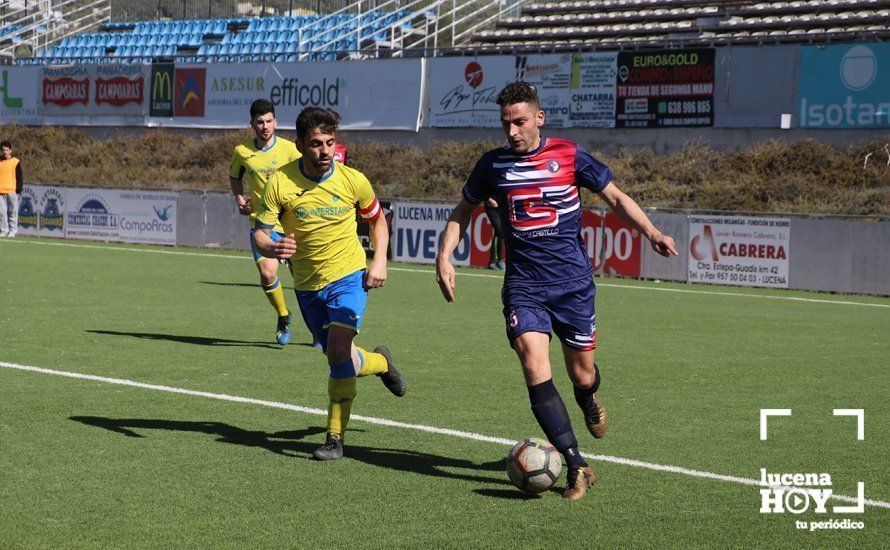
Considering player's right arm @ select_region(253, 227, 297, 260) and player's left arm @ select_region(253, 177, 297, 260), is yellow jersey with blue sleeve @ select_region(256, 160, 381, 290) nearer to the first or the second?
player's left arm @ select_region(253, 177, 297, 260)

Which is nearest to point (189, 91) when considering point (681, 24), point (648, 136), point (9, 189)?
point (9, 189)

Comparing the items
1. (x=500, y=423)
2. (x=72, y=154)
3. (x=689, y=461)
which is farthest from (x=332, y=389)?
(x=72, y=154)

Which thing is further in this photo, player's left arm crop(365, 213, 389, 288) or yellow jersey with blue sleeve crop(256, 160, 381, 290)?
yellow jersey with blue sleeve crop(256, 160, 381, 290)

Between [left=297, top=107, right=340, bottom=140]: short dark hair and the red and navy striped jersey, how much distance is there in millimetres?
1091

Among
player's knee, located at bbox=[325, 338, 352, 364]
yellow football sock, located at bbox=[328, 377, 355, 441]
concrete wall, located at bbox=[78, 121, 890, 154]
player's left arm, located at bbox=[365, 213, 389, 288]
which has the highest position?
concrete wall, located at bbox=[78, 121, 890, 154]

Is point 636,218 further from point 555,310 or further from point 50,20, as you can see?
point 50,20

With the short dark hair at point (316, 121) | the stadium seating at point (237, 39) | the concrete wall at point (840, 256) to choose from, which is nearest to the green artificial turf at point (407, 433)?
the short dark hair at point (316, 121)

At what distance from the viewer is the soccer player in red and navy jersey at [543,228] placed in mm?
6266

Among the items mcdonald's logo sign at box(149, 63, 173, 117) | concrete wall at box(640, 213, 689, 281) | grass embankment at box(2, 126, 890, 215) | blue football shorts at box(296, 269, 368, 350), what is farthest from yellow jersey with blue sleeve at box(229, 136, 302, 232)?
mcdonald's logo sign at box(149, 63, 173, 117)

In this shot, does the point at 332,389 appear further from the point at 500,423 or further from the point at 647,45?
the point at 647,45

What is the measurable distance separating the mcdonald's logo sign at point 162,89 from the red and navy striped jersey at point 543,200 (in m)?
34.2

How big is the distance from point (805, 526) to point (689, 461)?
4.53ft

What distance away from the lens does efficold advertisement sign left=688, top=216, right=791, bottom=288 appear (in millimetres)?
21344

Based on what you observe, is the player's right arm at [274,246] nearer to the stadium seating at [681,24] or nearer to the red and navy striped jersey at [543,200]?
the red and navy striped jersey at [543,200]
